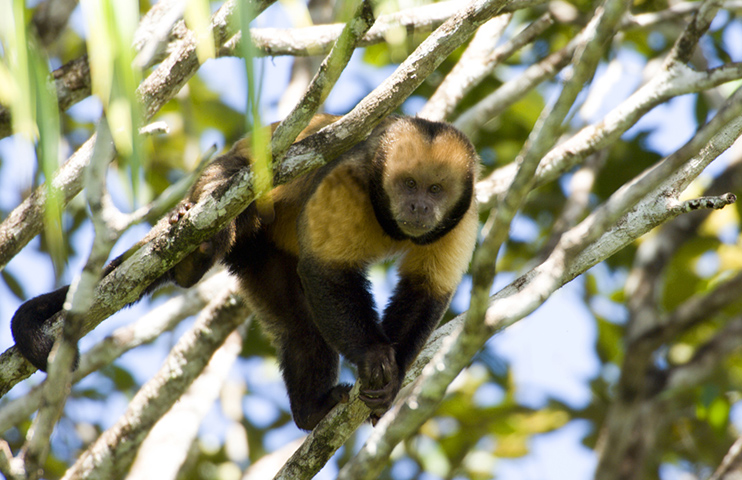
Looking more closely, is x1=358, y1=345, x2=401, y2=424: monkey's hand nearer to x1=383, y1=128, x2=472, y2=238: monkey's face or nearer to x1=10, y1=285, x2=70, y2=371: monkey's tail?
x1=383, y1=128, x2=472, y2=238: monkey's face

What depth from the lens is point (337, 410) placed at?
149 inches

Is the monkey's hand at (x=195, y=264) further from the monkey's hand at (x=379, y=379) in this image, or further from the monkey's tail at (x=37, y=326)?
the monkey's hand at (x=379, y=379)

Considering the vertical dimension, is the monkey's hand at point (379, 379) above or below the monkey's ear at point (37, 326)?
below

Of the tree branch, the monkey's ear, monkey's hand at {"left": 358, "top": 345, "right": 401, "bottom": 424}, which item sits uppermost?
the monkey's ear

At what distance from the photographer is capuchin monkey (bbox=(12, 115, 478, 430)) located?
4.20 meters

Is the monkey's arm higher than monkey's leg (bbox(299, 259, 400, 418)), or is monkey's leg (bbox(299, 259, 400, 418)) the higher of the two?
the monkey's arm

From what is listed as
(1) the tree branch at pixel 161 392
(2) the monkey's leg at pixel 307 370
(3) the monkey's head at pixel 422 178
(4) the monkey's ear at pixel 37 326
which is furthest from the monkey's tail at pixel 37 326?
(3) the monkey's head at pixel 422 178

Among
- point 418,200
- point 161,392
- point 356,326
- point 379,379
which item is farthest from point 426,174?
point 161,392

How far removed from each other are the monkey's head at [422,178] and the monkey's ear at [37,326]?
6.35 ft

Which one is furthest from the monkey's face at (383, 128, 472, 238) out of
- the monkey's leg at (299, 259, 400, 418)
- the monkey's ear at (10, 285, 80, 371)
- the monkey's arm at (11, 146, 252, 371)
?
the monkey's ear at (10, 285, 80, 371)

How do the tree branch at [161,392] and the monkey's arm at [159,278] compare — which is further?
the tree branch at [161,392]

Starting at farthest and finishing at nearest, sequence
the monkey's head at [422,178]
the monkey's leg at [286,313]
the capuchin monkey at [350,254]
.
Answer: the monkey's leg at [286,313], the monkey's head at [422,178], the capuchin monkey at [350,254]

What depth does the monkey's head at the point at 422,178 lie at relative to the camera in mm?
4426

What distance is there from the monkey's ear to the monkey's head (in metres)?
1.93
